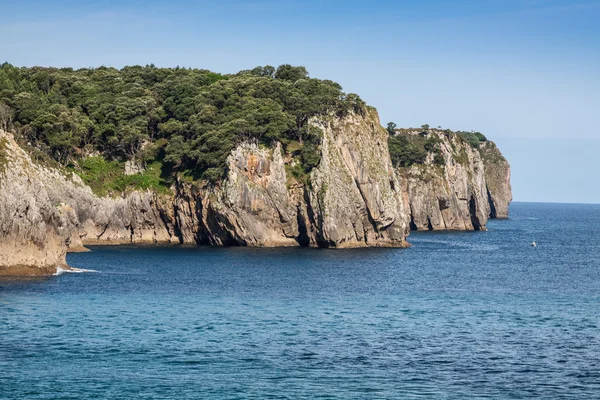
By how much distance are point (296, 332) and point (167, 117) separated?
9613cm

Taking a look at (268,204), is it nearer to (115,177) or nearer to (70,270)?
(115,177)

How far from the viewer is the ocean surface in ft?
142

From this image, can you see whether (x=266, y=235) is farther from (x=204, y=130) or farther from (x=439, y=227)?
(x=439, y=227)

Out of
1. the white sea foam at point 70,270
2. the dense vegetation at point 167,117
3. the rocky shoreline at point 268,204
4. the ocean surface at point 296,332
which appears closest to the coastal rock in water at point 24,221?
the white sea foam at point 70,270

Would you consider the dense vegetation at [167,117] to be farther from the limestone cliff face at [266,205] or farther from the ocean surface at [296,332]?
the ocean surface at [296,332]

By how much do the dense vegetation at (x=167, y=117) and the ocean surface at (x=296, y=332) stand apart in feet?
108

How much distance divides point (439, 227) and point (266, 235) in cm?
7733

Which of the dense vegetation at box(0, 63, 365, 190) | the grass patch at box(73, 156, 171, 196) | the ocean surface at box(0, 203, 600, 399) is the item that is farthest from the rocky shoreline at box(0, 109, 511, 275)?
the ocean surface at box(0, 203, 600, 399)

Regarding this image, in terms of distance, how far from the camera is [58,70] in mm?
165500

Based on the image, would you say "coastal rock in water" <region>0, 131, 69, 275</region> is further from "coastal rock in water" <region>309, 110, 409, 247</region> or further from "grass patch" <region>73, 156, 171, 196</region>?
"coastal rock in water" <region>309, 110, 409, 247</region>

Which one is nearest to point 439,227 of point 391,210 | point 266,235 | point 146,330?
point 391,210

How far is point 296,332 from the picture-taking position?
5750cm

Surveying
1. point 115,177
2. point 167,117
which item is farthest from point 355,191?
point 115,177

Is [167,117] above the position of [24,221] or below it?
above
